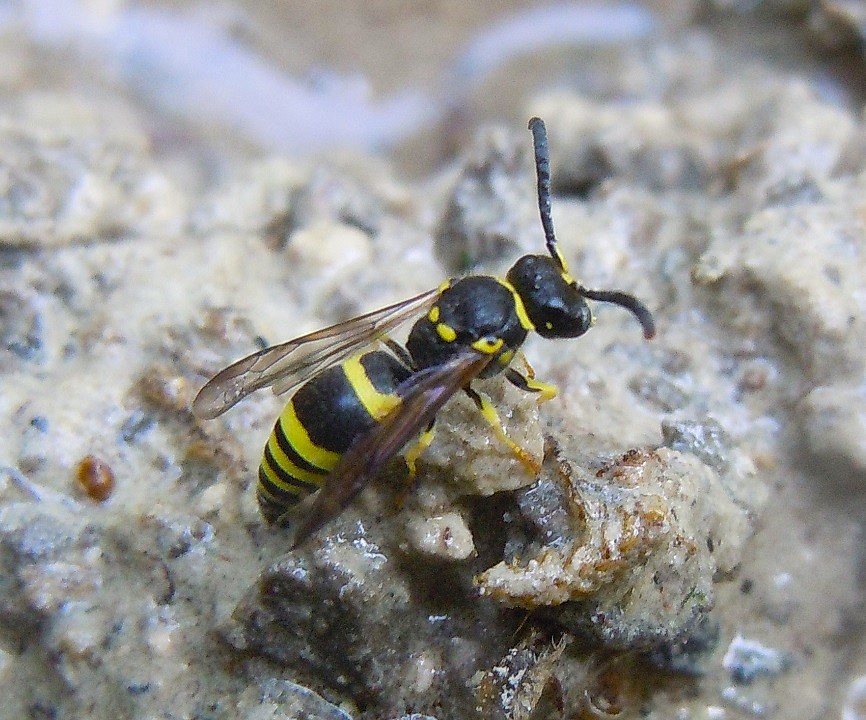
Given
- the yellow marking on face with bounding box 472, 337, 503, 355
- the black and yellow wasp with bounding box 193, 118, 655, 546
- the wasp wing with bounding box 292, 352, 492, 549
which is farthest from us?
the yellow marking on face with bounding box 472, 337, 503, 355

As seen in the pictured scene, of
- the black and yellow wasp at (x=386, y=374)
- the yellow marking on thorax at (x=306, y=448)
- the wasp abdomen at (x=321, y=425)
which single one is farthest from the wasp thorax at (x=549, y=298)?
the yellow marking on thorax at (x=306, y=448)

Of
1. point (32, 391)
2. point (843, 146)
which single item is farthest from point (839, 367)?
point (32, 391)

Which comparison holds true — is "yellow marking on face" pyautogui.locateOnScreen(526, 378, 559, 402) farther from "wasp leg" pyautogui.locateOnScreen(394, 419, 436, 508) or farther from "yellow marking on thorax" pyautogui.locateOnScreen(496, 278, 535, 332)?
"wasp leg" pyautogui.locateOnScreen(394, 419, 436, 508)

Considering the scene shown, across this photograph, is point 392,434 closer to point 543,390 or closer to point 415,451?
point 415,451

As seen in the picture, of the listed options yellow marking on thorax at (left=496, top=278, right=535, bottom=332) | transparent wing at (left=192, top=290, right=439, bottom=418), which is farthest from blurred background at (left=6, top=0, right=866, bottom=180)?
yellow marking on thorax at (left=496, top=278, right=535, bottom=332)

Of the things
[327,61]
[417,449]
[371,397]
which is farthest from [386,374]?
[327,61]

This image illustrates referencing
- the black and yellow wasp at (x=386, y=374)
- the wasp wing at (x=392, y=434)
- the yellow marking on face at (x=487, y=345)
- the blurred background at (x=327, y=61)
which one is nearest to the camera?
the wasp wing at (x=392, y=434)

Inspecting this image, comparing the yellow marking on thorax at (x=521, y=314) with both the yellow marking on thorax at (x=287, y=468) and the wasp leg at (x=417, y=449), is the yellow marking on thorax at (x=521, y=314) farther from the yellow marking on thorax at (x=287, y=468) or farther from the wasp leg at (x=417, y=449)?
the yellow marking on thorax at (x=287, y=468)

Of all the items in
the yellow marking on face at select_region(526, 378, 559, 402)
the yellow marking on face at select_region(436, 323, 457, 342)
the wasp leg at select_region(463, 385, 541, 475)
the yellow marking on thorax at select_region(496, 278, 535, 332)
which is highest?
the yellow marking on thorax at select_region(496, 278, 535, 332)
